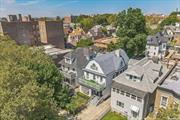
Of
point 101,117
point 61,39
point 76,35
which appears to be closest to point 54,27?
point 61,39

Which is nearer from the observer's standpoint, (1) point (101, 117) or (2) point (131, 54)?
(1) point (101, 117)

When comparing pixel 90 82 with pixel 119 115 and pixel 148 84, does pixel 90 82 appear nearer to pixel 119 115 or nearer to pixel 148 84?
pixel 119 115

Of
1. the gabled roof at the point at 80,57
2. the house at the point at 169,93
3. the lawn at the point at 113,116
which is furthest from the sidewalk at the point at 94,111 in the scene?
the gabled roof at the point at 80,57

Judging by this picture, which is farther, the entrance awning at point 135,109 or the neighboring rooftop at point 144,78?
the neighboring rooftop at point 144,78

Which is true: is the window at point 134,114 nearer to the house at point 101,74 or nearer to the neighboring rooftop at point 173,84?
the neighboring rooftop at point 173,84

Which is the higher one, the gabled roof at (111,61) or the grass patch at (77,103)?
the gabled roof at (111,61)

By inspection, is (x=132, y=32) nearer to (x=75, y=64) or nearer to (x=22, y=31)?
(x=75, y=64)
